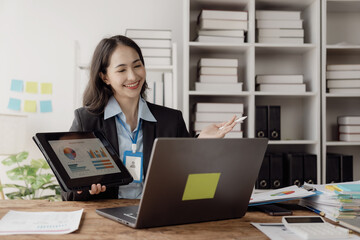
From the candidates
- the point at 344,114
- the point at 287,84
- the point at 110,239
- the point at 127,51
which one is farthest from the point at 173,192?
the point at 344,114

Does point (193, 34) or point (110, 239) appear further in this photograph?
point (193, 34)

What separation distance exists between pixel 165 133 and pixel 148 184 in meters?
1.06

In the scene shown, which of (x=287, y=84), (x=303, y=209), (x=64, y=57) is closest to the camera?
(x=303, y=209)

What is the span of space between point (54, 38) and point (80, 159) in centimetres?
219

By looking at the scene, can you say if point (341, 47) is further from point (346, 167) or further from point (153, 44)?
point (153, 44)

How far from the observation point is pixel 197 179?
1.01 m

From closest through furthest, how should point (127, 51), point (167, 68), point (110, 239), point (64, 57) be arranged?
point (110, 239)
point (127, 51)
point (167, 68)
point (64, 57)

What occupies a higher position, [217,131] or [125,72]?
[125,72]

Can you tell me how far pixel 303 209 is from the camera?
1.32 metres

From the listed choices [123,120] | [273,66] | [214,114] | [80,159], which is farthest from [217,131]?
[273,66]

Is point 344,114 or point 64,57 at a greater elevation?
point 64,57

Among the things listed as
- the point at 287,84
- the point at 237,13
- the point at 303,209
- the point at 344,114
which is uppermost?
the point at 237,13

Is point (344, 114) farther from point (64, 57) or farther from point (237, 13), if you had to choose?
point (64, 57)

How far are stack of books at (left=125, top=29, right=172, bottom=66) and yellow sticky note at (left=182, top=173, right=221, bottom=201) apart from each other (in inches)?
74.1
